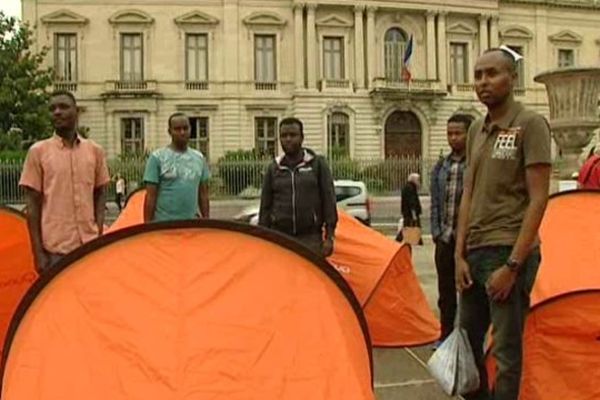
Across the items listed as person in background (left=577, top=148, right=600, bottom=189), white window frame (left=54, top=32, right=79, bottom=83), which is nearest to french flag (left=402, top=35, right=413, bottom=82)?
white window frame (left=54, top=32, right=79, bottom=83)

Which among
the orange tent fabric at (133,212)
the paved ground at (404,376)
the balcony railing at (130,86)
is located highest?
the balcony railing at (130,86)

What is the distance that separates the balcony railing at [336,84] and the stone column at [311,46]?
1.68 feet

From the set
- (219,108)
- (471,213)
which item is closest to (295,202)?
(471,213)

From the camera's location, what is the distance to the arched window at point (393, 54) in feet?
148

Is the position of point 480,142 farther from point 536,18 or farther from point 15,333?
point 536,18

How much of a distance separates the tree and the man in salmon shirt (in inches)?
1190

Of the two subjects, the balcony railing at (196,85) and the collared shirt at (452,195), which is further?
the balcony railing at (196,85)

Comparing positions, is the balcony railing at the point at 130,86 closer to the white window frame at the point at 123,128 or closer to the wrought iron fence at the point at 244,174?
the white window frame at the point at 123,128

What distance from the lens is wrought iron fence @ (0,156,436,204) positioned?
28.8m

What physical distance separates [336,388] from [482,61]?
1713mm

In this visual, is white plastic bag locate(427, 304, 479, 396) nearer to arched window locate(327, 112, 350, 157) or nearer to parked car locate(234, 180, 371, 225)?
parked car locate(234, 180, 371, 225)

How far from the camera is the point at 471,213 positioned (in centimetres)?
399

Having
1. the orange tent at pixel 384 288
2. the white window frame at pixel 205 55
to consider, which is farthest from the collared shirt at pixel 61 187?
the white window frame at pixel 205 55

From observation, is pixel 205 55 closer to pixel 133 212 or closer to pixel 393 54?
pixel 393 54
